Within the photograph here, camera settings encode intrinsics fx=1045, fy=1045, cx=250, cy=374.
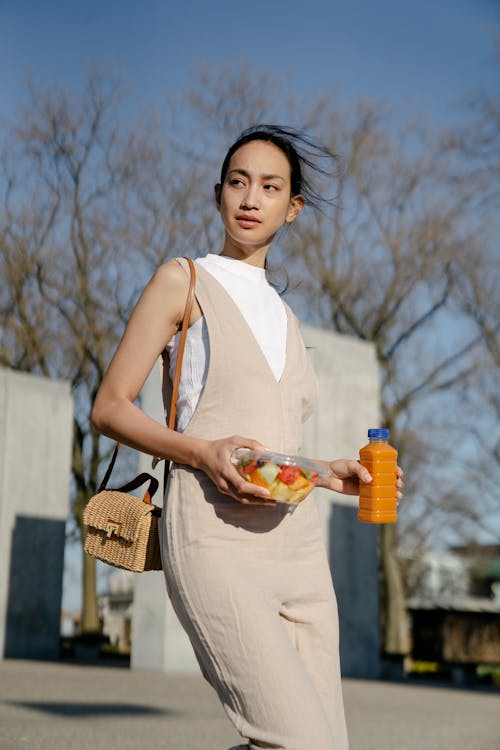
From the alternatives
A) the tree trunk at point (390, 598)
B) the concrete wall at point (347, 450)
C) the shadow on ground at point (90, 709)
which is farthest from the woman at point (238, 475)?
the tree trunk at point (390, 598)

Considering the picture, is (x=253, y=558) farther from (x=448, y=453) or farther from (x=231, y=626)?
(x=448, y=453)

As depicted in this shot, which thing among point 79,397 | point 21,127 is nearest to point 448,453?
point 79,397

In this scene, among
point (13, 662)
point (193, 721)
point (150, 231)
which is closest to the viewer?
point (193, 721)

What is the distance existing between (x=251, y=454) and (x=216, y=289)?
49 cm

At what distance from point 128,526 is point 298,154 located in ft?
3.22

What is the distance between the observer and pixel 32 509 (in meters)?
17.5

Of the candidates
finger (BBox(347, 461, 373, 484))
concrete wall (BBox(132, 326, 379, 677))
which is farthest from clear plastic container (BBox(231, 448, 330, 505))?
concrete wall (BBox(132, 326, 379, 677))

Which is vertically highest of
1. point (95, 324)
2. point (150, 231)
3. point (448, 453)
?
point (150, 231)

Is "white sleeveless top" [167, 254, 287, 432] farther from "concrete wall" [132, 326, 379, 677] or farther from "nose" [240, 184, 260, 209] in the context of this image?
"concrete wall" [132, 326, 379, 677]

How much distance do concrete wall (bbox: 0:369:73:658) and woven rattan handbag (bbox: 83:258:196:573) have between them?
49.3 ft

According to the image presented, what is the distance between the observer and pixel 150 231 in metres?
22.4

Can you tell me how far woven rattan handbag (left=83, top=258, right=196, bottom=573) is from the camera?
2234 millimetres

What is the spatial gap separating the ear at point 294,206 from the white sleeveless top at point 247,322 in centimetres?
17

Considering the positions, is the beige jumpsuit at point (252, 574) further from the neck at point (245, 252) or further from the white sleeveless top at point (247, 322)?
the neck at point (245, 252)
